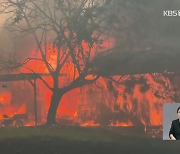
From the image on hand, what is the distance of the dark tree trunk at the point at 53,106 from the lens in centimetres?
358

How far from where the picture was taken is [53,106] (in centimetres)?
359

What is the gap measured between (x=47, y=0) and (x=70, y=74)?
79 cm

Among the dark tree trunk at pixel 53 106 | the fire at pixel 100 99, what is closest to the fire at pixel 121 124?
the fire at pixel 100 99

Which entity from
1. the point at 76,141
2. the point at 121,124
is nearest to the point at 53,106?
the point at 76,141

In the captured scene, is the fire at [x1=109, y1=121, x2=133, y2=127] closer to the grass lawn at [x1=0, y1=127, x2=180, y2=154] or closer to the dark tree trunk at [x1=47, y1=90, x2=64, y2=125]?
the grass lawn at [x1=0, y1=127, x2=180, y2=154]

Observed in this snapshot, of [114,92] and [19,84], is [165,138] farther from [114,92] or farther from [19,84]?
[19,84]

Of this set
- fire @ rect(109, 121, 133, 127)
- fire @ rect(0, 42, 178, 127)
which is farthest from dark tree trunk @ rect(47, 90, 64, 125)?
fire @ rect(109, 121, 133, 127)

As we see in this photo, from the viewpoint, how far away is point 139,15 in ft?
11.8

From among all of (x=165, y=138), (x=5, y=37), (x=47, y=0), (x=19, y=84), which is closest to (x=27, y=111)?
(x=19, y=84)

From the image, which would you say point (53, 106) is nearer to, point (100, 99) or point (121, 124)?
point (100, 99)

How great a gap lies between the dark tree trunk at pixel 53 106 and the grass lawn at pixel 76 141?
0.08m

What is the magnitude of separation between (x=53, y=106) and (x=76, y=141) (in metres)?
0.43

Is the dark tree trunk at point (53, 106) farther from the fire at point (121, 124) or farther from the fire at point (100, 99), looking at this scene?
the fire at point (121, 124)

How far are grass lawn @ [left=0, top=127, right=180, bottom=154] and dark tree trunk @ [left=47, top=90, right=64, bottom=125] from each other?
8cm
